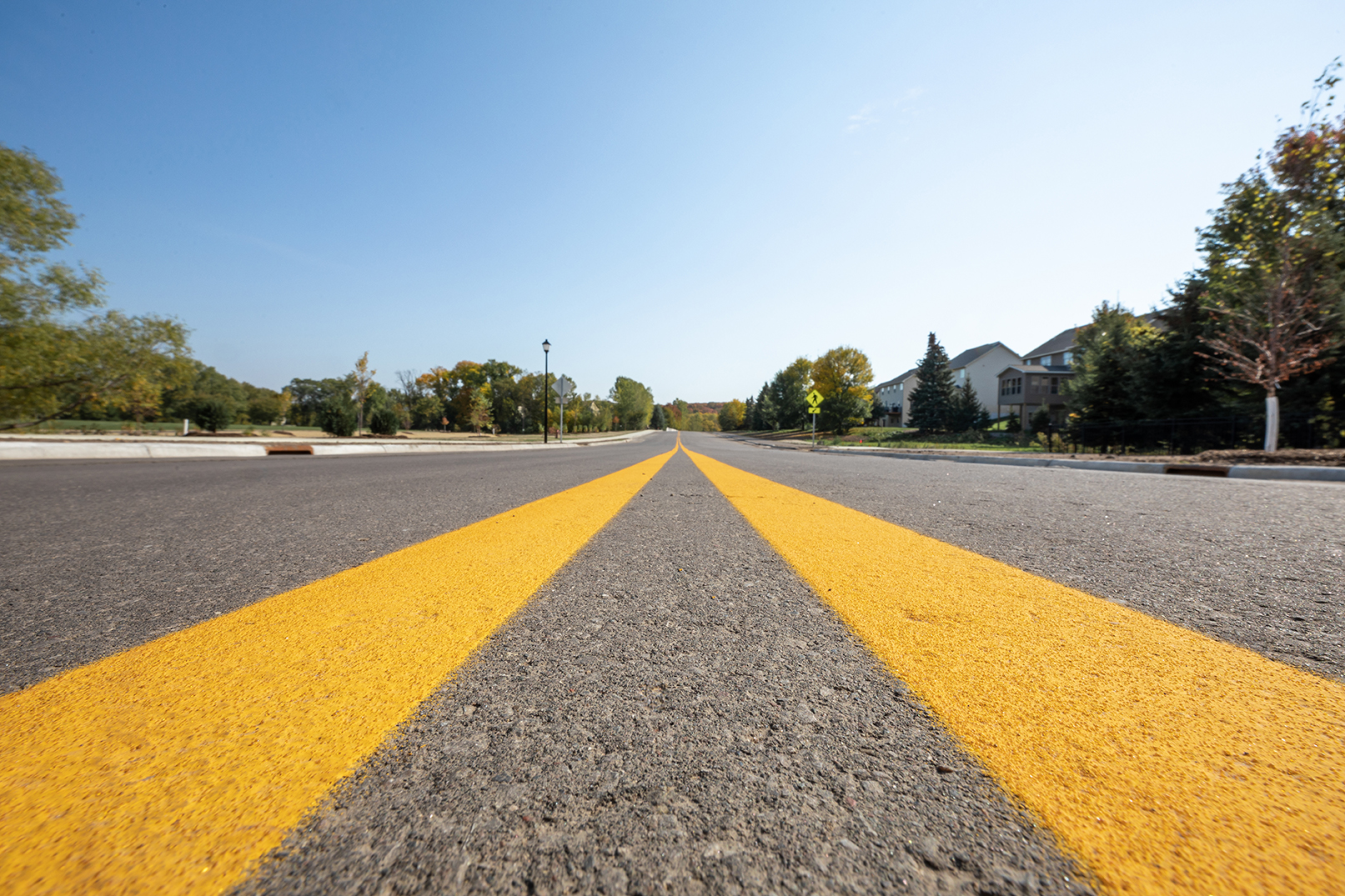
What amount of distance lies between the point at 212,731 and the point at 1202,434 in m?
23.1

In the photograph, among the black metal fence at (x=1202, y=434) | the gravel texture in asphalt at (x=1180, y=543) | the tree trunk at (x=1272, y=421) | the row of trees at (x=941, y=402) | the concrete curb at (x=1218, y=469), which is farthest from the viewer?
the row of trees at (x=941, y=402)

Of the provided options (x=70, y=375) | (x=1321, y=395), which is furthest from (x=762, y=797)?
(x=70, y=375)

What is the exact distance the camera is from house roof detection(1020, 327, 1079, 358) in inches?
1975


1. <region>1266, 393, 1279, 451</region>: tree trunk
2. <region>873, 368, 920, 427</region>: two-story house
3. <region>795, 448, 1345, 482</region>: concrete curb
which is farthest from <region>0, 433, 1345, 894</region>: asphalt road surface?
<region>873, 368, 920, 427</region>: two-story house

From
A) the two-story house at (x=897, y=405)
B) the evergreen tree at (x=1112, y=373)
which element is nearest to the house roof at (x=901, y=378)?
the two-story house at (x=897, y=405)

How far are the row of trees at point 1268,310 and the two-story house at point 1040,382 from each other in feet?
99.2

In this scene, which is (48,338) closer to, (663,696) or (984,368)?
(663,696)

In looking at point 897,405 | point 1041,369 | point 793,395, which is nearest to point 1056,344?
point 1041,369

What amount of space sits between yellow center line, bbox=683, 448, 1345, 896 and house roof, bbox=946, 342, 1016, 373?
61.6m

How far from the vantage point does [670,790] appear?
85 centimetres

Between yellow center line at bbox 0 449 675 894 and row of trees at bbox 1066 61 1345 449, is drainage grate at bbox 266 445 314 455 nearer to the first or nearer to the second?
yellow center line at bbox 0 449 675 894

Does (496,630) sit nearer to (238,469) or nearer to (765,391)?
(238,469)

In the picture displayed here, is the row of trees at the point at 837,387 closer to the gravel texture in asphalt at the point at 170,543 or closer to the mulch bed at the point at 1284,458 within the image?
the mulch bed at the point at 1284,458

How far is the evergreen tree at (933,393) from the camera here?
39750 millimetres
